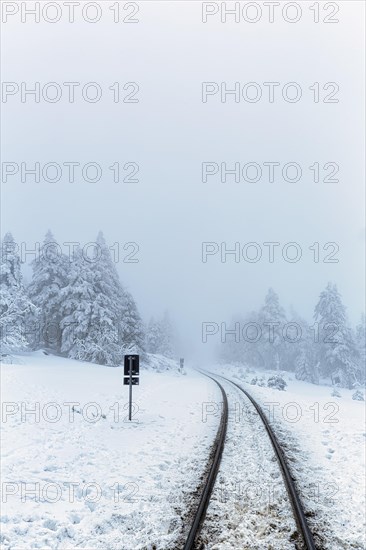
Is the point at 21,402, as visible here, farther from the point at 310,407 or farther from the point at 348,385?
the point at 348,385

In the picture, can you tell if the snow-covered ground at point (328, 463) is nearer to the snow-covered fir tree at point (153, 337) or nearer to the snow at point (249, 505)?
the snow at point (249, 505)

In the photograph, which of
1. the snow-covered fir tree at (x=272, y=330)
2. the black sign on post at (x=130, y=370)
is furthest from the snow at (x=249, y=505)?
the snow-covered fir tree at (x=272, y=330)

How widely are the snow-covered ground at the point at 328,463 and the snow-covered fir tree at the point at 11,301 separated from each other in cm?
2018

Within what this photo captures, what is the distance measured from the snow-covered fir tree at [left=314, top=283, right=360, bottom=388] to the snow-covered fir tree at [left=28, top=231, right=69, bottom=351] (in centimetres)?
3336

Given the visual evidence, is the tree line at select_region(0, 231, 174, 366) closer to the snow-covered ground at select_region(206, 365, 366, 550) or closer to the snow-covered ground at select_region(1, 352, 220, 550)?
the snow-covered ground at select_region(1, 352, 220, 550)

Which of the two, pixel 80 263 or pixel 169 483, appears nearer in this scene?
pixel 169 483

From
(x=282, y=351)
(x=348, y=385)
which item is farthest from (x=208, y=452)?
(x=282, y=351)

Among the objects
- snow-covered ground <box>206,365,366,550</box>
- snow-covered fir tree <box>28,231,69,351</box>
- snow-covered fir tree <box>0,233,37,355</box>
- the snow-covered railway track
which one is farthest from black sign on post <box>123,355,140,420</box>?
snow-covered fir tree <box>28,231,69,351</box>

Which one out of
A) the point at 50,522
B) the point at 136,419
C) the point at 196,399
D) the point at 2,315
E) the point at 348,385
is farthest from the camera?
the point at 348,385

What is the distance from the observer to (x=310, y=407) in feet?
65.4

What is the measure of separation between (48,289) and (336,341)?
36.3m

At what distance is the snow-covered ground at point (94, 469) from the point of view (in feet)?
20.5

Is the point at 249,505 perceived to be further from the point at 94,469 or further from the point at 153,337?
the point at 153,337

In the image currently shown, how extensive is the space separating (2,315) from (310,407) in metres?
23.4
